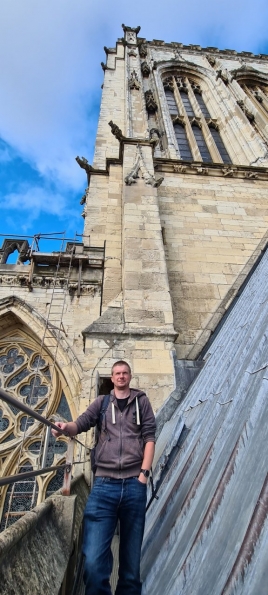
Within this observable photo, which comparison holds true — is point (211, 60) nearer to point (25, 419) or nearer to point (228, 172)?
point (228, 172)

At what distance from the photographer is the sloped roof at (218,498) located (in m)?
1.16

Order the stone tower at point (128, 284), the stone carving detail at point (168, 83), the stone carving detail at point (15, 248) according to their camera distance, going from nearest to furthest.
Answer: the stone tower at point (128, 284), the stone carving detail at point (15, 248), the stone carving detail at point (168, 83)

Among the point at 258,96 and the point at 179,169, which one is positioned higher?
the point at 258,96

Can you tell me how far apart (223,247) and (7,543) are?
660cm

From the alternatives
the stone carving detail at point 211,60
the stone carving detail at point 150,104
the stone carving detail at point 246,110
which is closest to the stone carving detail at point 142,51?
the stone carving detail at point 211,60

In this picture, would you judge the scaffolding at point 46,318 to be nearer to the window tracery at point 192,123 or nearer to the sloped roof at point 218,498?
the sloped roof at point 218,498

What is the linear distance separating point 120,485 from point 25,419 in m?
4.56

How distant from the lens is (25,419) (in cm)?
564

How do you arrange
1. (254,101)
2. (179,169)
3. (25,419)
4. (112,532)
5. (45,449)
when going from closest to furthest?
(112,532)
(45,449)
(25,419)
(179,169)
(254,101)

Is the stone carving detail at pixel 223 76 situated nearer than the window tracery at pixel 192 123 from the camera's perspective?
No


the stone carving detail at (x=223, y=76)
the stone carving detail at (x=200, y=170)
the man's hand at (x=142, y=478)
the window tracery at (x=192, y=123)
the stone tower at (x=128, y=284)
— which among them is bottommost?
the man's hand at (x=142, y=478)

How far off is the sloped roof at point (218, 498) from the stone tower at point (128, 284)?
1.50 m

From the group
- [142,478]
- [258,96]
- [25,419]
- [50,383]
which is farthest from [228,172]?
[258,96]

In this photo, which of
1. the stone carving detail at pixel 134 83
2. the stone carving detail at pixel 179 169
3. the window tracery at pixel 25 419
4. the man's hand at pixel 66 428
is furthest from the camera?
the stone carving detail at pixel 134 83
